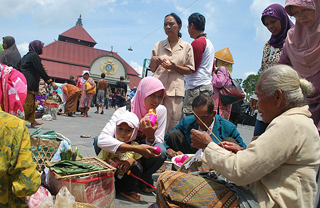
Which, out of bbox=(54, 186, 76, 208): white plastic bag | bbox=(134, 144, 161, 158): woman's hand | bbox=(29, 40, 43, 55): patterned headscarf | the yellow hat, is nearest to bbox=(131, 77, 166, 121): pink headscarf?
bbox=(134, 144, 161, 158): woman's hand

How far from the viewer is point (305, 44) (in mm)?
2801

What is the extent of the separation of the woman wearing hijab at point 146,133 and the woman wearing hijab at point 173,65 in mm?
833

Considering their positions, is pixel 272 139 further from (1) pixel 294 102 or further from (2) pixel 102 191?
(2) pixel 102 191

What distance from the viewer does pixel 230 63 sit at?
17.3 ft

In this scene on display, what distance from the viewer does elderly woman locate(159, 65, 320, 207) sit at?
1.60m

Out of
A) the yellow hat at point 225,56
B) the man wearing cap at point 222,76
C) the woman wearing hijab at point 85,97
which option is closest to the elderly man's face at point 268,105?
the man wearing cap at point 222,76

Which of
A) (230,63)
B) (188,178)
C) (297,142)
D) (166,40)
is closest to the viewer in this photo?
(297,142)

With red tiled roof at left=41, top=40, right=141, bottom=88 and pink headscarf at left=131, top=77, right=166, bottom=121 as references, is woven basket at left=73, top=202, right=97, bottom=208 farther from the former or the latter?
red tiled roof at left=41, top=40, right=141, bottom=88

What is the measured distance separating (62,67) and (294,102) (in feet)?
123

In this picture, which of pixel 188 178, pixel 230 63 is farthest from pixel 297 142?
pixel 230 63

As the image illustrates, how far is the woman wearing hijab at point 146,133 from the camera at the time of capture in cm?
276

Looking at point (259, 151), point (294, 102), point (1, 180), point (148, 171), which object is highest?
point (294, 102)

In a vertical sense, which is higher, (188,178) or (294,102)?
(294,102)

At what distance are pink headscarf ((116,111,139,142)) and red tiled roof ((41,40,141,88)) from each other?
110ft
